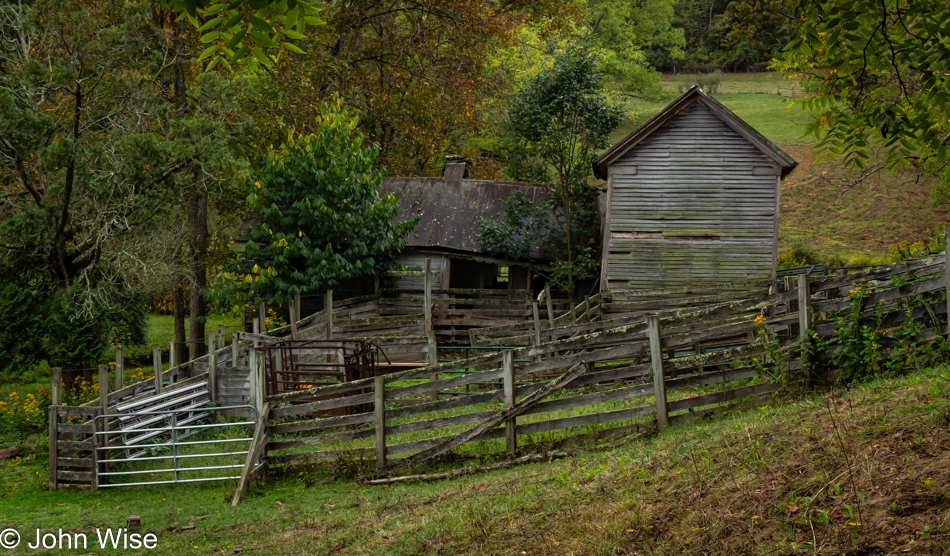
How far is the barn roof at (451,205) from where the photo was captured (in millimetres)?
24844

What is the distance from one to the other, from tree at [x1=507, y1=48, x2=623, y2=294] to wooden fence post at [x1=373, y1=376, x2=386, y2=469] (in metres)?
13.7

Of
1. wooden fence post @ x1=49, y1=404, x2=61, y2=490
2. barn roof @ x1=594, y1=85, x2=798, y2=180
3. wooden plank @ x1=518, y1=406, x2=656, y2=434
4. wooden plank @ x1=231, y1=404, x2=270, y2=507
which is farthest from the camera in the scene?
barn roof @ x1=594, y1=85, x2=798, y2=180

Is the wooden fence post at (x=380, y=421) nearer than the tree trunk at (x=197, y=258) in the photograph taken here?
Yes

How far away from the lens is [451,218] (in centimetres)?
2562

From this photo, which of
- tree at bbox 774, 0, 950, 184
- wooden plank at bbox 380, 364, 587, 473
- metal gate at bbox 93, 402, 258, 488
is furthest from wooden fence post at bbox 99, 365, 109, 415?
tree at bbox 774, 0, 950, 184

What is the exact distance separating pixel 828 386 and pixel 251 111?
Answer: 1988cm

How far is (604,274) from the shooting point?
21.2 m

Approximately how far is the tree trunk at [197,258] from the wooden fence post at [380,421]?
13281mm

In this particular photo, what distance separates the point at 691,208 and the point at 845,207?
88.4ft

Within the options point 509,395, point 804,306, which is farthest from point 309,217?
point 804,306

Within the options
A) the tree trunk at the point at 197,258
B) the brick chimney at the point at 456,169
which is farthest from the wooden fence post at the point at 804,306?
the brick chimney at the point at 456,169

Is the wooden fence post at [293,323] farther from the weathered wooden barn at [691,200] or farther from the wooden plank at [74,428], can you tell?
the weathered wooden barn at [691,200]

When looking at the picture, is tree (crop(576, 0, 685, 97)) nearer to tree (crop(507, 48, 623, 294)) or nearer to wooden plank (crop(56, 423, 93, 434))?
tree (crop(507, 48, 623, 294))

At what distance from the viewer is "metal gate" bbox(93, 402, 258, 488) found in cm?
1084
